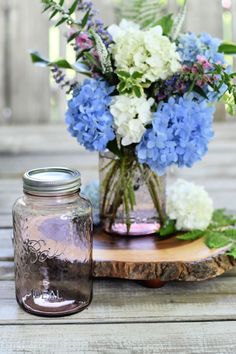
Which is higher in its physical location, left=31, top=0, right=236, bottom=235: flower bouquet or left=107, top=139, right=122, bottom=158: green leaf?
left=31, top=0, right=236, bottom=235: flower bouquet

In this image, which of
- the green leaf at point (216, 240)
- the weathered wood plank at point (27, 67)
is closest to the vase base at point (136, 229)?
the green leaf at point (216, 240)

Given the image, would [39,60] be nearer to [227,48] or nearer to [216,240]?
[227,48]

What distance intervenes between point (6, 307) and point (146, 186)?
14.4 inches

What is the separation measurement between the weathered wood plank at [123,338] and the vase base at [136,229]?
0.97 feet

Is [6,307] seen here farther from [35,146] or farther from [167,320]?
[35,146]

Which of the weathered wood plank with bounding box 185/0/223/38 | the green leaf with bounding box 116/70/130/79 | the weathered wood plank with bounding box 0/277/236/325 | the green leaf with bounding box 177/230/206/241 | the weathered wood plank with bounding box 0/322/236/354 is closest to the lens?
the weathered wood plank with bounding box 0/322/236/354

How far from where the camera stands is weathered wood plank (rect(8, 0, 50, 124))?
310cm

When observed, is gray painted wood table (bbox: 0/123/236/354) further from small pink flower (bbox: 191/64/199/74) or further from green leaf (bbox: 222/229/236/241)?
small pink flower (bbox: 191/64/199/74)

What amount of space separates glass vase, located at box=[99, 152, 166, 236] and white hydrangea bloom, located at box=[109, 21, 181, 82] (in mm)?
187

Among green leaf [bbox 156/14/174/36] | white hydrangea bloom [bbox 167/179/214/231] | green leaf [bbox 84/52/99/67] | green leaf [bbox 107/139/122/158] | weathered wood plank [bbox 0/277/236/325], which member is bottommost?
weathered wood plank [bbox 0/277/236/325]

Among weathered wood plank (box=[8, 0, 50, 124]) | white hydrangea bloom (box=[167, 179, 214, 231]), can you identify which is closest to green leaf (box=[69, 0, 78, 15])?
white hydrangea bloom (box=[167, 179, 214, 231])

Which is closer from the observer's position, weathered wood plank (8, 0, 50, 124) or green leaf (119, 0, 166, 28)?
green leaf (119, 0, 166, 28)

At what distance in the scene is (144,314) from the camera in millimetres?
1201

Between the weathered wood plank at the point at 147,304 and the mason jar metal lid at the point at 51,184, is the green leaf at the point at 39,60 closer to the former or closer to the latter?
the mason jar metal lid at the point at 51,184
